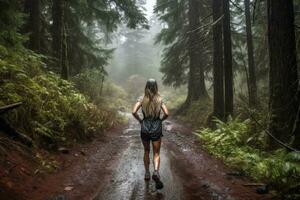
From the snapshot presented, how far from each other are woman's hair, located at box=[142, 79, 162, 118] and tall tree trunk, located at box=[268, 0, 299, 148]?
3.33 meters

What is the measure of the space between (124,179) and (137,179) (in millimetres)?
295

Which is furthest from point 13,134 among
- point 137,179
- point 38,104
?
point 137,179

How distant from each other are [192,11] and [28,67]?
14168 millimetres

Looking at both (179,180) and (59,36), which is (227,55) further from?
(179,180)

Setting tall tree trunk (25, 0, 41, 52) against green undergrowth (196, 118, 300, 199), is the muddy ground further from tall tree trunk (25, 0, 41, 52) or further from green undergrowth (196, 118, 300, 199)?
tall tree trunk (25, 0, 41, 52)

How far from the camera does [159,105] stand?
292 inches

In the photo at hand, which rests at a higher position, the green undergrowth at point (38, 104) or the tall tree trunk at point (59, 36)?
the tall tree trunk at point (59, 36)

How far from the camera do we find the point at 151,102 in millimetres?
7402

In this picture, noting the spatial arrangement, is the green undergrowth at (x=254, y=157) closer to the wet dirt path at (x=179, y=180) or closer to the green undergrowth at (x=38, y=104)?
the wet dirt path at (x=179, y=180)

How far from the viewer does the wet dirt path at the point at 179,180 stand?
6.40m

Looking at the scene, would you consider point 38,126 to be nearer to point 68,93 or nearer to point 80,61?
point 68,93

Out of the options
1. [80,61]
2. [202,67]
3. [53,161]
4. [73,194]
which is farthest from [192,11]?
[73,194]

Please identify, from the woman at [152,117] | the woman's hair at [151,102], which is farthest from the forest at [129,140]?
the woman's hair at [151,102]

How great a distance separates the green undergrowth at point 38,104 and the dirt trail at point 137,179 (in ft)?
3.36
